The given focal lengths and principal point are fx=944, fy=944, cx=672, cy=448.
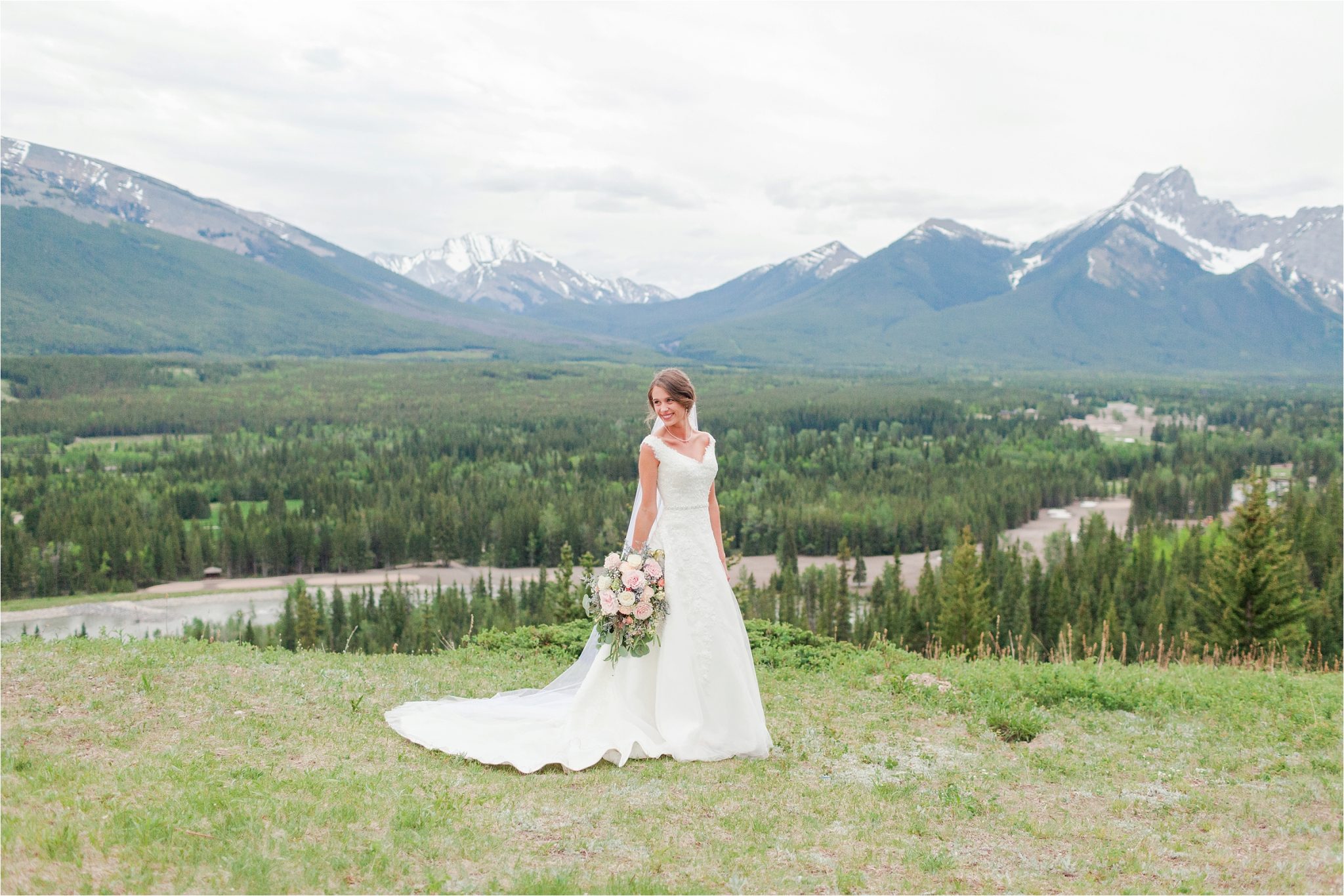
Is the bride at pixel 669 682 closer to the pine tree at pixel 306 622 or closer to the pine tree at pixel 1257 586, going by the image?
the pine tree at pixel 1257 586

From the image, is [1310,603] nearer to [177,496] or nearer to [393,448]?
[177,496]

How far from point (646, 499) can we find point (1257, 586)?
35087mm

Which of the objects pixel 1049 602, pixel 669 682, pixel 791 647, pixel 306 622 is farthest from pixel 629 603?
pixel 1049 602

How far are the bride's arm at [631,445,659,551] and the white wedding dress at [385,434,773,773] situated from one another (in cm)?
7

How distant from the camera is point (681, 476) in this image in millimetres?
11312

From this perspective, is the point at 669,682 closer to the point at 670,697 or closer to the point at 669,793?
the point at 670,697

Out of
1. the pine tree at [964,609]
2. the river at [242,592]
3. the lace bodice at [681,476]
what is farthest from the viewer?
the river at [242,592]

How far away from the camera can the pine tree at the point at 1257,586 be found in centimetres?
3675

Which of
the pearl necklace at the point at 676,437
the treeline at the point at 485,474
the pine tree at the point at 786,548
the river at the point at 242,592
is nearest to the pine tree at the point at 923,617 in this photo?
the river at the point at 242,592

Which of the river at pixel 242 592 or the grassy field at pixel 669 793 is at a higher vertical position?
the grassy field at pixel 669 793

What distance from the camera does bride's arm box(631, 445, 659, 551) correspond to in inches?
446

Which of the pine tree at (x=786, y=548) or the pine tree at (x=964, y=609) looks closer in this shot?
the pine tree at (x=964, y=609)

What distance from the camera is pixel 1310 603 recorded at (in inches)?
1601

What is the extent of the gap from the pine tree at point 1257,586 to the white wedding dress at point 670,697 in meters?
33.1
